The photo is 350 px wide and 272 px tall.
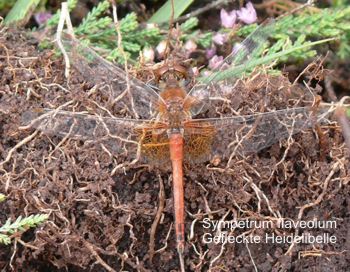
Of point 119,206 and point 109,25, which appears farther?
point 109,25

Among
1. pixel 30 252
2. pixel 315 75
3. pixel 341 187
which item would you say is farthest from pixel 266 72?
pixel 30 252

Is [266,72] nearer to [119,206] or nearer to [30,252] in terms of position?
[119,206]

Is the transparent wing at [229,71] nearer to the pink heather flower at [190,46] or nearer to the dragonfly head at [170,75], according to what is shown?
the dragonfly head at [170,75]

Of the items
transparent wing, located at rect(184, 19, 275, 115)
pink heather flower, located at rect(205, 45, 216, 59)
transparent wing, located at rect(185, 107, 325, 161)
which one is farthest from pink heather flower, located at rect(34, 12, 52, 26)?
transparent wing, located at rect(185, 107, 325, 161)

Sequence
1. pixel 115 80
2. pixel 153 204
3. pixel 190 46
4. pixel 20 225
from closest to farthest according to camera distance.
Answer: pixel 20 225, pixel 153 204, pixel 115 80, pixel 190 46

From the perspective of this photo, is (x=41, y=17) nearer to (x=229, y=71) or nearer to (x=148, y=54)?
(x=148, y=54)

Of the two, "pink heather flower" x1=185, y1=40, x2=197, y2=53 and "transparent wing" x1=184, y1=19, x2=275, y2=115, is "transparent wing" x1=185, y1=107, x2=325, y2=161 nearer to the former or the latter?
"transparent wing" x1=184, y1=19, x2=275, y2=115

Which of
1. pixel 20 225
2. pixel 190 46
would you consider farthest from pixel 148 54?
pixel 20 225
